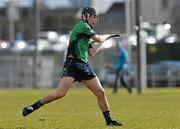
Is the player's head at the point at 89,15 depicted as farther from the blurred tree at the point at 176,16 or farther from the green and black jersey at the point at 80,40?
the blurred tree at the point at 176,16

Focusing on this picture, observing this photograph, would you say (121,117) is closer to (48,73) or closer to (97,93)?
(97,93)

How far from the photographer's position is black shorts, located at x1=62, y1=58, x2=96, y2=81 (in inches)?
497

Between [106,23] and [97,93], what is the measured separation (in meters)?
51.4

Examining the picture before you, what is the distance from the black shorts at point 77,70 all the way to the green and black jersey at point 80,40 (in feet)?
0.31

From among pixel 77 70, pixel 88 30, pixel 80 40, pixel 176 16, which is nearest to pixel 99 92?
pixel 77 70

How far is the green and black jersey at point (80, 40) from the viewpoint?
490 inches

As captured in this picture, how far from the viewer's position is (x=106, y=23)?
64.0m

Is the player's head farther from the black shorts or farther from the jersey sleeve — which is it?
the black shorts

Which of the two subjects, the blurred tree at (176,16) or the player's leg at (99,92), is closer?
the player's leg at (99,92)

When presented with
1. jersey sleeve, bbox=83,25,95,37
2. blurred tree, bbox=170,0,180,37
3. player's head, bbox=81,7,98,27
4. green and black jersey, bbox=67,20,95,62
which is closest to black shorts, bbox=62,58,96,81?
green and black jersey, bbox=67,20,95,62

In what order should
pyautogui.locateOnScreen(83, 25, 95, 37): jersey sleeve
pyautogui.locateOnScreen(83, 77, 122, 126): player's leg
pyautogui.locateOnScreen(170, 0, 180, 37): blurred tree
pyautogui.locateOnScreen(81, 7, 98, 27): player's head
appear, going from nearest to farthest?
pyautogui.locateOnScreen(83, 25, 95, 37): jersey sleeve
pyautogui.locateOnScreen(81, 7, 98, 27): player's head
pyautogui.locateOnScreen(83, 77, 122, 126): player's leg
pyautogui.locateOnScreen(170, 0, 180, 37): blurred tree

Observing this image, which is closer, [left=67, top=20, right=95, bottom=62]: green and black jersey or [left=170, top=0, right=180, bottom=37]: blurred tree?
[left=67, top=20, right=95, bottom=62]: green and black jersey

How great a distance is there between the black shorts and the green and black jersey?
0.09m

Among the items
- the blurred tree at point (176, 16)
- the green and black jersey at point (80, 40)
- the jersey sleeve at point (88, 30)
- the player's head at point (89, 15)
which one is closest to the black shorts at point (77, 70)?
the green and black jersey at point (80, 40)
